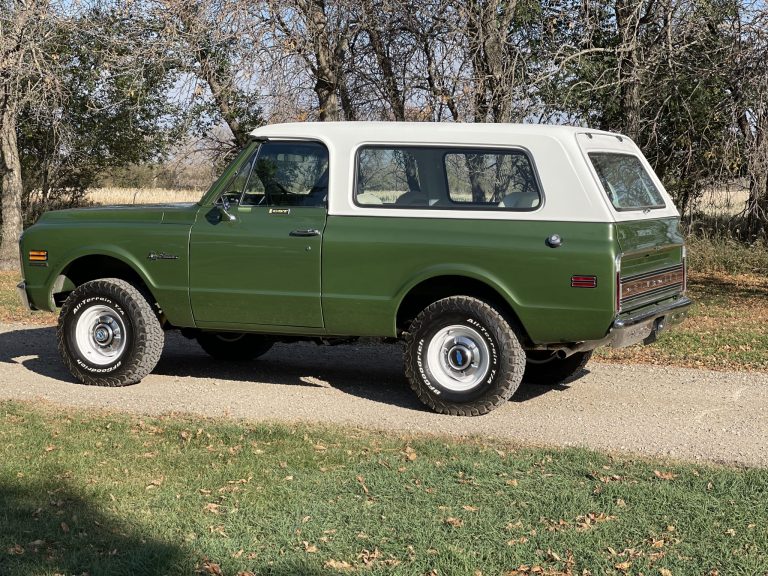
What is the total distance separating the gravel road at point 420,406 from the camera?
7109 millimetres

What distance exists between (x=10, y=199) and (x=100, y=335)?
39.6 ft

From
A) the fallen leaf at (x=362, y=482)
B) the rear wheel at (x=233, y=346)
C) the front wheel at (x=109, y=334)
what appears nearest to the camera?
the fallen leaf at (x=362, y=482)

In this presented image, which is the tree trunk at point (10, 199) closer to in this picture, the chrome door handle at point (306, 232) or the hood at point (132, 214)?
the hood at point (132, 214)

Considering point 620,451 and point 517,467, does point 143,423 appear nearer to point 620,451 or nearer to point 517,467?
point 517,467

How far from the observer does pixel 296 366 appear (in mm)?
9859

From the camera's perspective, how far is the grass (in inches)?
191

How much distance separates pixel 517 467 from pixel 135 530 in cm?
221

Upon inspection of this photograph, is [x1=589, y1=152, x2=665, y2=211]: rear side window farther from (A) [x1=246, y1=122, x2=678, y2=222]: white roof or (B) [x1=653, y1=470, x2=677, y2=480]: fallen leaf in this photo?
(B) [x1=653, y1=470, x2=677, y2=480]: fallen leaf

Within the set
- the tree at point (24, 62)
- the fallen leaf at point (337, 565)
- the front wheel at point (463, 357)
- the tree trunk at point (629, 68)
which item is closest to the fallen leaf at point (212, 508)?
the fallen leaf at point (337, 565)

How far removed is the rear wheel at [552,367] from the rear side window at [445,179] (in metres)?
1.58

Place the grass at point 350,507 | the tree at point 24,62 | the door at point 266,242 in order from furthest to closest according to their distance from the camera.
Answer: the tree at point 24,62 → the door at point 266,242 → the grass at point 350,507

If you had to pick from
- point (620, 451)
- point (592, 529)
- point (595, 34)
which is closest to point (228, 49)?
point (595, 34)

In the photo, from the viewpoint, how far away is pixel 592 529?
17.0 feet

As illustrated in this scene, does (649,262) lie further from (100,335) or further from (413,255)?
(100,335)
